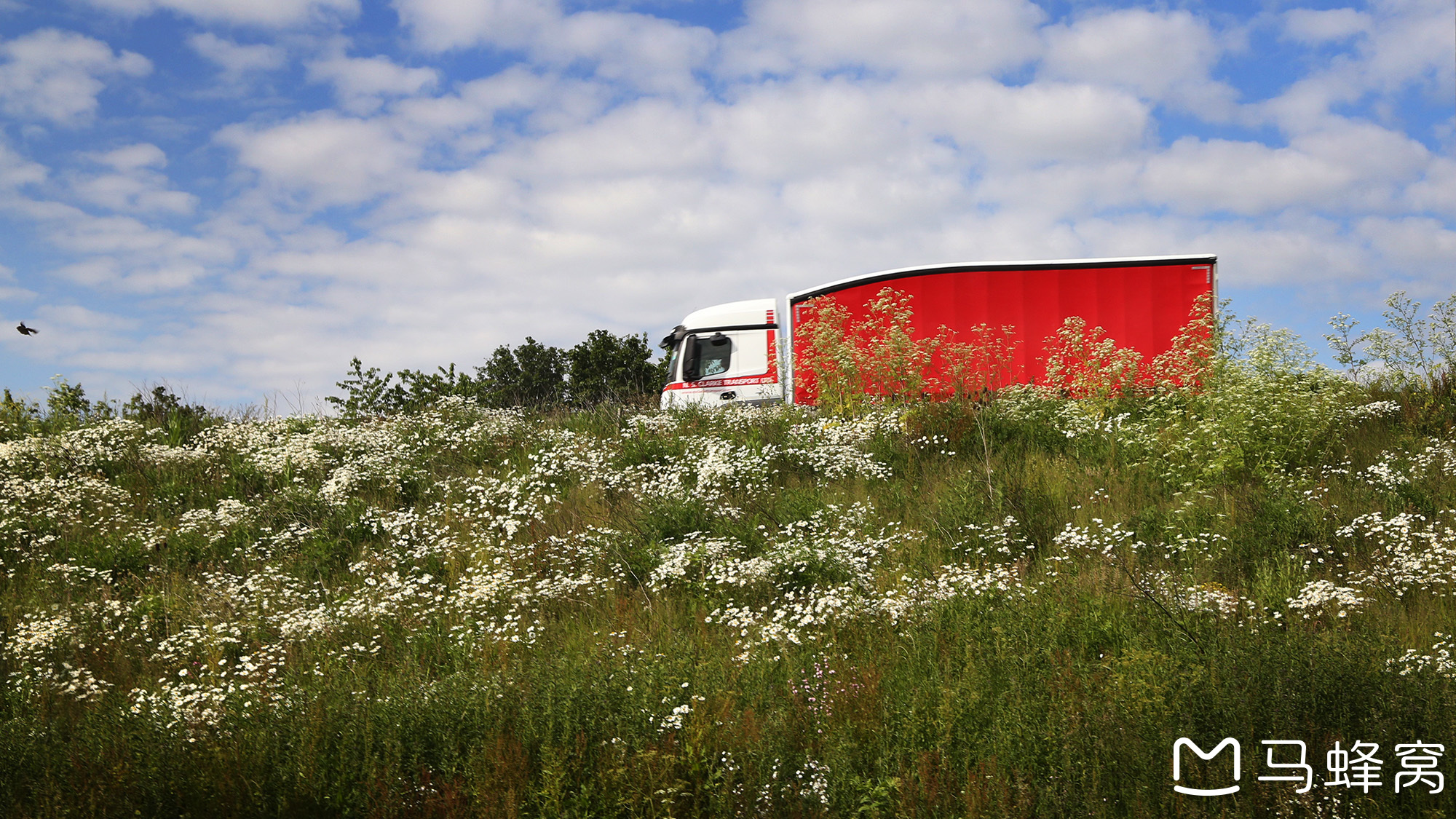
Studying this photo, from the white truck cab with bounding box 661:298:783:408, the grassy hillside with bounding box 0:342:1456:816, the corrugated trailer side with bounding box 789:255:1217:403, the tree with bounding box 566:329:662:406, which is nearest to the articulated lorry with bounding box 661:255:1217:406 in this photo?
the corrugated trailer side with bounding box 789:255:1217:403

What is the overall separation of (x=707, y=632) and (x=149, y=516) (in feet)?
27.2

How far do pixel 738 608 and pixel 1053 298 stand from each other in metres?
11.9

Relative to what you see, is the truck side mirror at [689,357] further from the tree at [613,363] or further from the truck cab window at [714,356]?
the tree at [613,363]

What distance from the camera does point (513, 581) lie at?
724cm

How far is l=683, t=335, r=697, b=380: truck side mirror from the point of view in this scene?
1841cm

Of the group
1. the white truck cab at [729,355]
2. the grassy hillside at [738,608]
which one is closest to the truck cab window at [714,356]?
the white truck cab at [729,355]

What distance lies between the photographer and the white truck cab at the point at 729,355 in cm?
1797

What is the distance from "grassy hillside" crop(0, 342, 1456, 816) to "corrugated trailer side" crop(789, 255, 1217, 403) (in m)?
3.42

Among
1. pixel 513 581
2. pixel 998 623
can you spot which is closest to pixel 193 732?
pixel 513 581

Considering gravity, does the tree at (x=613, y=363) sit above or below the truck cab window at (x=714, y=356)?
above

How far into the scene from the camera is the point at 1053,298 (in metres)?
16.0

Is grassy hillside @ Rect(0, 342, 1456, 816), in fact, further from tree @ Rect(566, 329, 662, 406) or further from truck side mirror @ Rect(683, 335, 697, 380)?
tree @ Rect(566, 329, 662, 406)

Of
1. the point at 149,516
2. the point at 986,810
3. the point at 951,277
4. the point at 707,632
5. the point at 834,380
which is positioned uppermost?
the point at 951,277

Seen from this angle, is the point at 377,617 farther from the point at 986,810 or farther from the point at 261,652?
the point at 986,810
